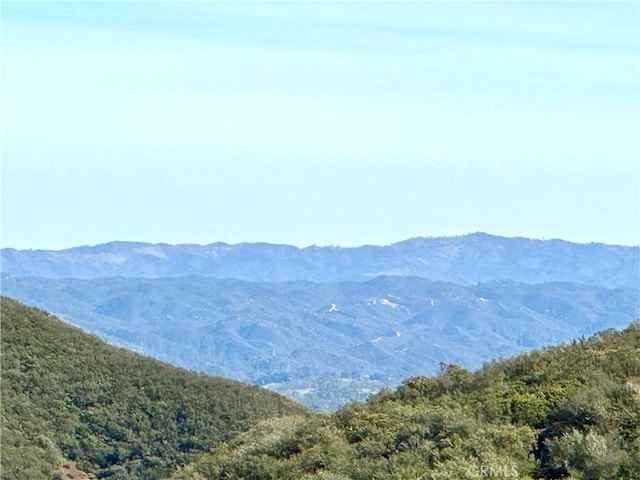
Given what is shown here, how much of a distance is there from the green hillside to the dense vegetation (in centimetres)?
2898

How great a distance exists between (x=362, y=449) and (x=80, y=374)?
4898cm

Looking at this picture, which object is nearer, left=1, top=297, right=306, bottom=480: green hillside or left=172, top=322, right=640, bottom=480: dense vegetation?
left=172, top=322, right=640, bottom=480: dense vegetation

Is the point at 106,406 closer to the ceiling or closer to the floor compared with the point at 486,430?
closer to the ceiling

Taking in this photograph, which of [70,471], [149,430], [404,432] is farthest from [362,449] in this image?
[149,430]

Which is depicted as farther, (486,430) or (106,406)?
(106,406)

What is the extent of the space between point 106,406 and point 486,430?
48885 mm

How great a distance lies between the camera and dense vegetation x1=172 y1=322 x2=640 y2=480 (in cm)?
2855

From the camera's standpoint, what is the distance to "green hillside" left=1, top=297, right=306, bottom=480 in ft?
234

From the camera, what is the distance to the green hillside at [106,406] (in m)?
71.4

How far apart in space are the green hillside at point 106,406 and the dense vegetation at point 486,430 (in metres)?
29.0

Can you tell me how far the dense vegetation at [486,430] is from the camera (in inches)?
1124

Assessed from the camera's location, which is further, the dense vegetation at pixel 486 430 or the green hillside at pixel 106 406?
the green hillside at pixel 106 406

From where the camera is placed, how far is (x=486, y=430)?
31688mm

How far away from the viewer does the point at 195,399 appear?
256 ft
